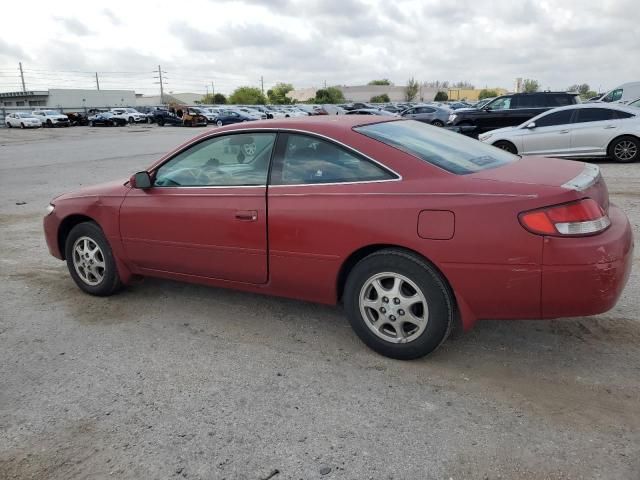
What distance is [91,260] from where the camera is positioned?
480 centimetres

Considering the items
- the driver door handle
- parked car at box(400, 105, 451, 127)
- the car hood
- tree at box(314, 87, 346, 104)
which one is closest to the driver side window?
the driver door handle

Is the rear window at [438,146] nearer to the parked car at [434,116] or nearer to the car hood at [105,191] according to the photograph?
the car hood at [105,191]

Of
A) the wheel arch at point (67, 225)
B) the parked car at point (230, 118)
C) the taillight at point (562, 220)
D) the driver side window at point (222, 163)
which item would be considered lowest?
the parked car at point (230, 118)

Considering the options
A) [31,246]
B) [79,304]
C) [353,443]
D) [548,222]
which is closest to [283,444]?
[353,443]

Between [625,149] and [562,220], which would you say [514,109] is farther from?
[562,220]

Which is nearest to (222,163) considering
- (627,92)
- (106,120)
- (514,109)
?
(514,109)

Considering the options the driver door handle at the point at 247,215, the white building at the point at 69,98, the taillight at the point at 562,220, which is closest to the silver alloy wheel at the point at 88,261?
the driver door handle at the point at 247,215

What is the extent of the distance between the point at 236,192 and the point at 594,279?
235 centimetres

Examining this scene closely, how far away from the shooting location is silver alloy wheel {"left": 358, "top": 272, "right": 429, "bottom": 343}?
3.36m

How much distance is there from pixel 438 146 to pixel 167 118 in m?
44.7

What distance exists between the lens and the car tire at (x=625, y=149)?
12210mm

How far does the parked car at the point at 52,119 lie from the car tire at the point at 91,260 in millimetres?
43989

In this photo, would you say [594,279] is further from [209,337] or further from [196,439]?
[209,337]

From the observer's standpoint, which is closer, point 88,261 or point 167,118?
point 88,261
